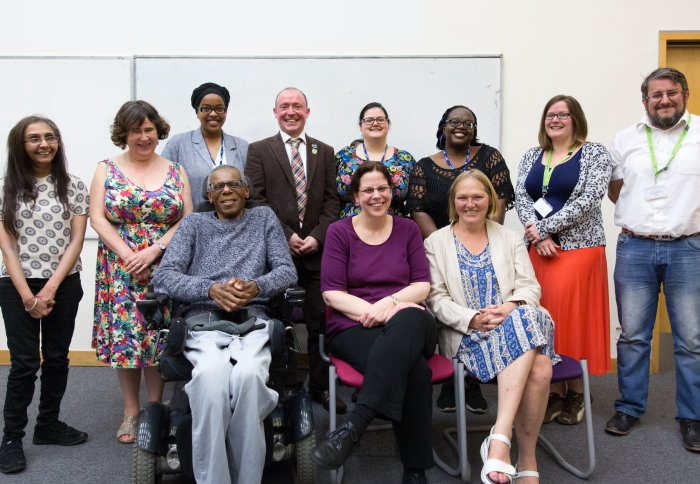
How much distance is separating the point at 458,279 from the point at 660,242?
1138 millimetres

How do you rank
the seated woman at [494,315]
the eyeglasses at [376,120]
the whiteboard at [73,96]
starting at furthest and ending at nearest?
the whiteboard at [73,96], the eyeglasses at [376,120], the seated woman at [494,315]

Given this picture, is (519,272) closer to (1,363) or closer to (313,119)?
(313,119)

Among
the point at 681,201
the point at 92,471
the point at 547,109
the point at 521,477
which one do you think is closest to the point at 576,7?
the point at 547,109

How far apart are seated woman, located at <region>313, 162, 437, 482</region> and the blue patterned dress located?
0.20 metres

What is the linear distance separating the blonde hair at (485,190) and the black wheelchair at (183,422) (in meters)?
0.88

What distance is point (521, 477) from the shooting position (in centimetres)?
211

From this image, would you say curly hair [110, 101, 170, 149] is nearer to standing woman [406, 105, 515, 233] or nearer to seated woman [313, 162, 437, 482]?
seated woman [313, 162, 437, 482]

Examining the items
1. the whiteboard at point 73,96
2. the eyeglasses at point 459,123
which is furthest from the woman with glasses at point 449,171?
the whiteboard at point 73,96

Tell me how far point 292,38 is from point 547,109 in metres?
1.95

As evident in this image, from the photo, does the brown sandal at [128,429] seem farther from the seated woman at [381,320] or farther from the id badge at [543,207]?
the id badge at [543,207]

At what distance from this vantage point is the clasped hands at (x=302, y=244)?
9.50 feet

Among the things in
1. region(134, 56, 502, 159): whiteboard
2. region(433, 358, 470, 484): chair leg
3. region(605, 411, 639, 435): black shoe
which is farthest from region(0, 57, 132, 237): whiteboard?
region(605, 411, 639, 435): black shoe

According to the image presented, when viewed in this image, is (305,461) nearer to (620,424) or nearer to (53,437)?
(53,437)

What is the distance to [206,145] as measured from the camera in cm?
306
